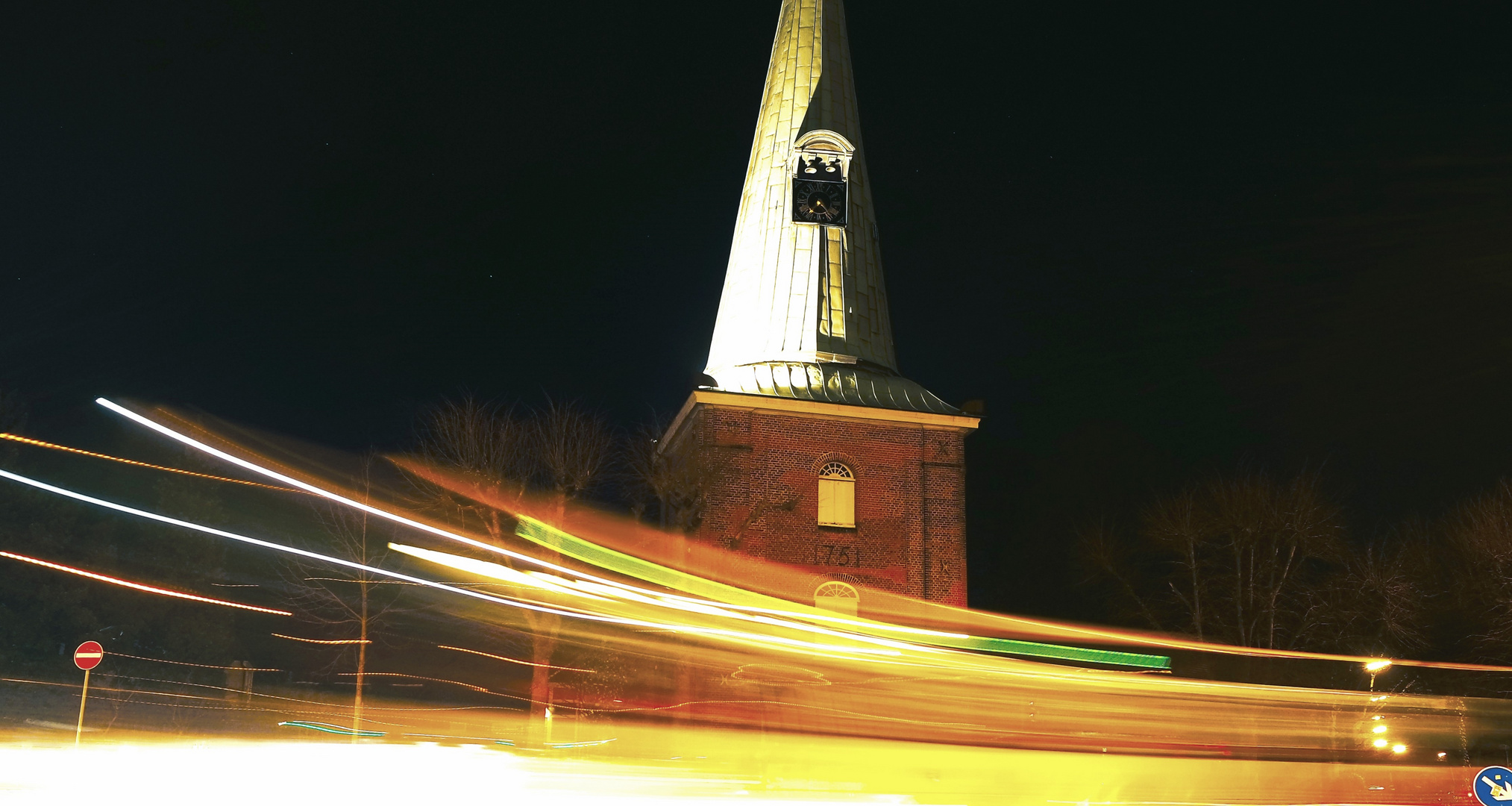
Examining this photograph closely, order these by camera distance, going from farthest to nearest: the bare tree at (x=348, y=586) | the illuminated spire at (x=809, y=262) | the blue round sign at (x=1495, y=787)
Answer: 1. the bare tree at (x=348, y=586)
2. the illuminated spire at (x=809, y=262)
3. the blue round sign at (x=1495, y=787)

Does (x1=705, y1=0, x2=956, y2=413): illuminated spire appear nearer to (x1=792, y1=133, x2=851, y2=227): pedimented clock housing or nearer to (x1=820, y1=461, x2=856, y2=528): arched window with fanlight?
(x1=792, y1=133, x2=851, y2=227): pedimented clock housing

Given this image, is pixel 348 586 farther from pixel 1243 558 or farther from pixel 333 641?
pixel 1243 558

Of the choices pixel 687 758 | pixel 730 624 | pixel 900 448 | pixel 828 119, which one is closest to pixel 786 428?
pixel 900 448

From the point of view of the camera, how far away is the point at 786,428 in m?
29.7

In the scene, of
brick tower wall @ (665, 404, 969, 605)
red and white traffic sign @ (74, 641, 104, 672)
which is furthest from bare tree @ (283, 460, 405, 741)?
red and white traffic sign @ (74, 641, 104, 672)

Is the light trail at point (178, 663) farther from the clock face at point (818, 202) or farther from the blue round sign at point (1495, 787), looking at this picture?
the blue round sign at point (1495, 787)

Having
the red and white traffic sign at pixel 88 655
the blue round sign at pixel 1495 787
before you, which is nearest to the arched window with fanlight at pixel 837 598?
the red and white traffic sign at pixel 88 655

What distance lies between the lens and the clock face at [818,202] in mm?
32219

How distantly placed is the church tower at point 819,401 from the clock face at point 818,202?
38mm

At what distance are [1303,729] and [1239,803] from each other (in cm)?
164

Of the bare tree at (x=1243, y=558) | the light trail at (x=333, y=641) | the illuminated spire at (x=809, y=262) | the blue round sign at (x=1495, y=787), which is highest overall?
the illuminated spire at (x=809, y=262)

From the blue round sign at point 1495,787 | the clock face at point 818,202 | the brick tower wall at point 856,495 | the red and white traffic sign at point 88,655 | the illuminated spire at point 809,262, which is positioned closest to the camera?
the blue round sign at point 1495,787

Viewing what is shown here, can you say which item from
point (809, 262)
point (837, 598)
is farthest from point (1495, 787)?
point (809, 262)

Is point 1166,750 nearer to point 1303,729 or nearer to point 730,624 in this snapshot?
point 1303,729
